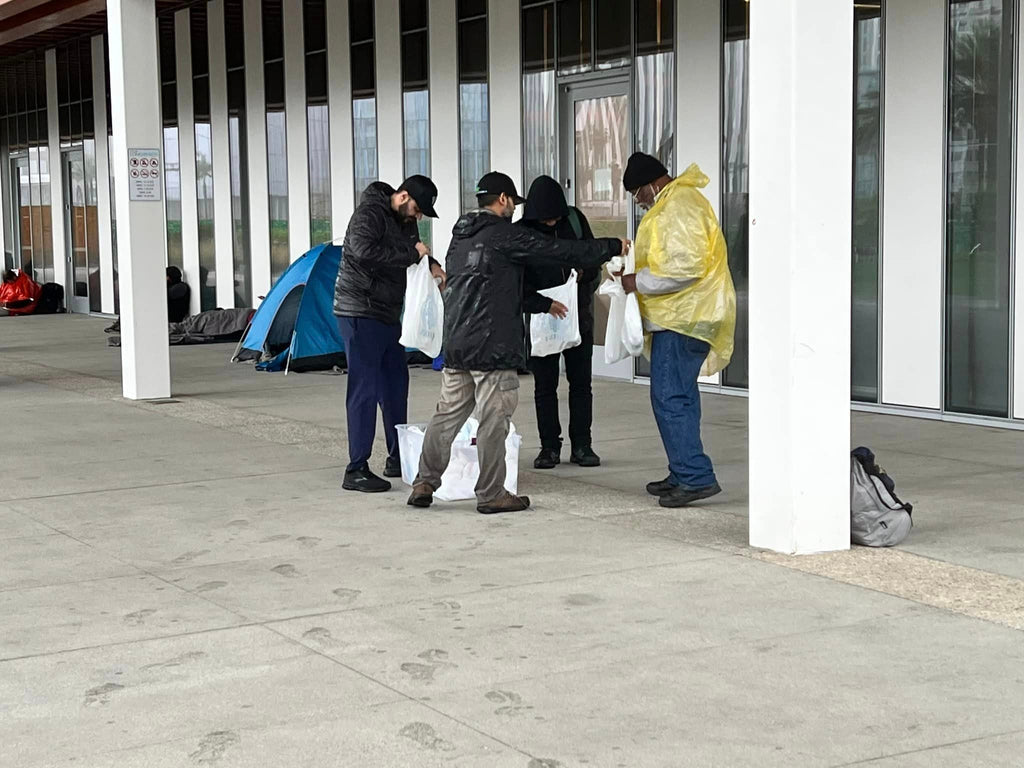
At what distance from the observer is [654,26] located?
14.1m

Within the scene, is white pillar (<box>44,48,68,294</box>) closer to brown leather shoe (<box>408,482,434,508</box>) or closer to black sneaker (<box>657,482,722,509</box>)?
brown leather shoe (<box>408,482,434,508</box>)

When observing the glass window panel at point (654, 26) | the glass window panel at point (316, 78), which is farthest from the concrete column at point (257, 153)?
the glass window panel at point (654, 26)

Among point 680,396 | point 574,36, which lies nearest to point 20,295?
point 574,36

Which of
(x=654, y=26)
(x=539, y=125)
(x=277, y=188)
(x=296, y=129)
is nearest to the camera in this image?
(x=654, y=26)

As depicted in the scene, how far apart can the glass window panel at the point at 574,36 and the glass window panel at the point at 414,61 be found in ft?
8.34

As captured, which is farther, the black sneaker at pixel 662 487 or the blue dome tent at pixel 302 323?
the blue dome tent at pixel 302 323

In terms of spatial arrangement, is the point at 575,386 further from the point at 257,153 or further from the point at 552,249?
the point at 257,153

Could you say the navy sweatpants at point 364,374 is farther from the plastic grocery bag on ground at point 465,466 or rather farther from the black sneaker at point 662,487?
the black sneaker at point 662,487

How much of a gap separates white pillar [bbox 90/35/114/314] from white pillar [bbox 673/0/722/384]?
47.7ft

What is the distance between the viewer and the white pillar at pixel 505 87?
1595cm

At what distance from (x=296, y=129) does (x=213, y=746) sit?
54.6 feet

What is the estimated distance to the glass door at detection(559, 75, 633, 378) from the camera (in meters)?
14.7

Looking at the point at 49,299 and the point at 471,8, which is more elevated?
the point at 471,8

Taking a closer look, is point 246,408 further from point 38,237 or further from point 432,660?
point 38,237
